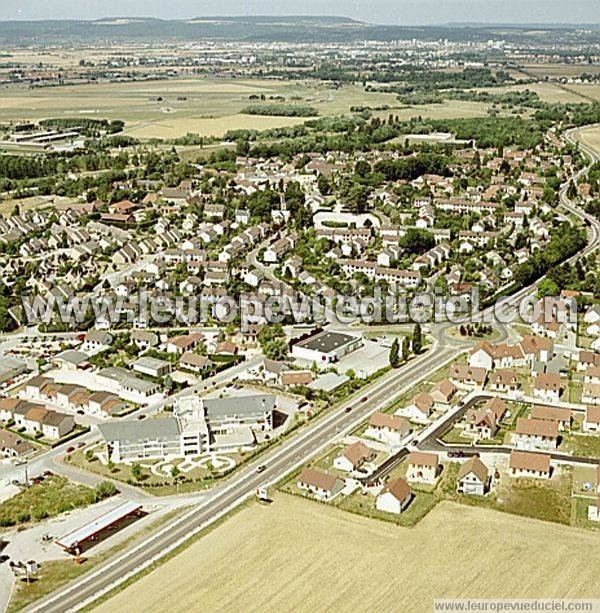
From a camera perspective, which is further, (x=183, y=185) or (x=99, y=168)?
(x=99, y=168)

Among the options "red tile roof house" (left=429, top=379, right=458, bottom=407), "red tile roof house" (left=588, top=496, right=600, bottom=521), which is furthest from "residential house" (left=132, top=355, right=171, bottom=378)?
"red tile roof house" (left=588, top=496, right=600, bottom=521)

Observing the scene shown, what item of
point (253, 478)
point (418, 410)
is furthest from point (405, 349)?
point (253, 478)

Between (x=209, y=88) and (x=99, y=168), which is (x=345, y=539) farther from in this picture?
(x=209, y=88)

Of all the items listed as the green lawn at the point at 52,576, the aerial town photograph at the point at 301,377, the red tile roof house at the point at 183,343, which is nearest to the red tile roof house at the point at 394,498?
the aerial town photograph at the point at 301,377

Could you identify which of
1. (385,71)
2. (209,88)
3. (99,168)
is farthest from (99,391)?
(385,71)

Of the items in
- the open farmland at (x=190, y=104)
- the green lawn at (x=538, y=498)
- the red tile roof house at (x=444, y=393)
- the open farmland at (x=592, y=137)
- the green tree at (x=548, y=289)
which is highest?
the open farmland at (x=190, y=104)

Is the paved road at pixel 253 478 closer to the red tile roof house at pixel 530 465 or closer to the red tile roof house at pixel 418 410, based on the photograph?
the red tile roof house at pixel 418 410

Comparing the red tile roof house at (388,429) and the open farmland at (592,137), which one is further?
the open farmland at (592,137)
